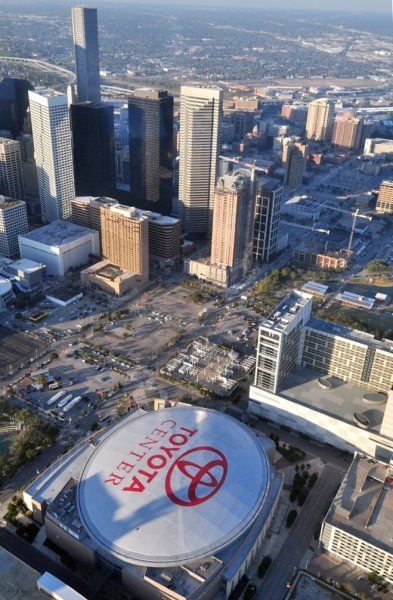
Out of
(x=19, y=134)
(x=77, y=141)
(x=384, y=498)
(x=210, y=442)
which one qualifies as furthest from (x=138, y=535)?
(x=19, y=134)

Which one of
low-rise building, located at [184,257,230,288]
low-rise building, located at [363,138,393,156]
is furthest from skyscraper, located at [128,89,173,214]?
low-rise building, located at [363,138,393,156]

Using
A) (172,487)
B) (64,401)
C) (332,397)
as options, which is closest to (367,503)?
(332,397)

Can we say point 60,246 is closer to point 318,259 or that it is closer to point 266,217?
point 266,217

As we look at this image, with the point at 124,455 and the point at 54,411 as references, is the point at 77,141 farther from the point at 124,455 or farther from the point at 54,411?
the point at 124,455

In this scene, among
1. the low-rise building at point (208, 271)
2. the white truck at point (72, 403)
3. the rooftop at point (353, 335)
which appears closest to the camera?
the rooftop at point (353, 335)

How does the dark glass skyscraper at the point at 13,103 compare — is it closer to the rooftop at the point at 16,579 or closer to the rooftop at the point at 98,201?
the rooftop at the point at 98,201

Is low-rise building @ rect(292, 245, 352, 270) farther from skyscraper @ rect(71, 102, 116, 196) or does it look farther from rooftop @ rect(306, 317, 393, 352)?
skyscraper @ rect(71, 102, 116, 196)

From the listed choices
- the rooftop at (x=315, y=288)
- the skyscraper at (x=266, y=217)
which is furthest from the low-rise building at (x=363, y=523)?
the skyscraper at (x=266, y=217)
